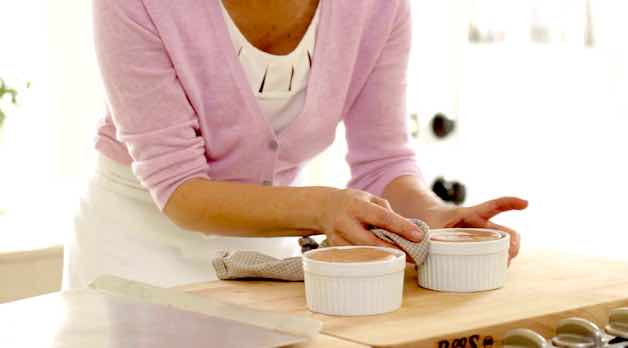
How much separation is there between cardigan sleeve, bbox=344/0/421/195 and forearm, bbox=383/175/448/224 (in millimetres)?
23

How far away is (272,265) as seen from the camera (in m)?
1.17

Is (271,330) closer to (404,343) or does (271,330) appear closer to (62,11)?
(404,343)

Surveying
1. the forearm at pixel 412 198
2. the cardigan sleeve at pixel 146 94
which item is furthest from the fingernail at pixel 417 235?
the cardigan sleeve at pixel 146 94

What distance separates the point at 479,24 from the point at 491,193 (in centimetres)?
60

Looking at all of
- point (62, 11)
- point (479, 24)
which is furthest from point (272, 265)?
point (479, 24)

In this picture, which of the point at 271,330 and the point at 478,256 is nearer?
the point at 271,330

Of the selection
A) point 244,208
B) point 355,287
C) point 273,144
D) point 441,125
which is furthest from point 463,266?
point 441,125

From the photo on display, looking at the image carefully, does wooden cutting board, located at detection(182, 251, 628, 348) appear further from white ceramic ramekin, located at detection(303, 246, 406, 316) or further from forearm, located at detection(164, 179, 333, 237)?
forearm, located at detection(164, 179, 333, 237)

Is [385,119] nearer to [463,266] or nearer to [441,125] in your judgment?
[463,266]

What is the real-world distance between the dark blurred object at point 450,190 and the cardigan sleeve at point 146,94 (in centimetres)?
199

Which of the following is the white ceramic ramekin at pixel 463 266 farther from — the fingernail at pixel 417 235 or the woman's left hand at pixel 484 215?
the woman's left hand at pixel 484 215

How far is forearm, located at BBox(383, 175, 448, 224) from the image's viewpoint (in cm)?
144

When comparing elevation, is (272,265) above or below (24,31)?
below

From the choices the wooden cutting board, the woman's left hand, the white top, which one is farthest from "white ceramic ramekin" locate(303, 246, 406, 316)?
the white top
